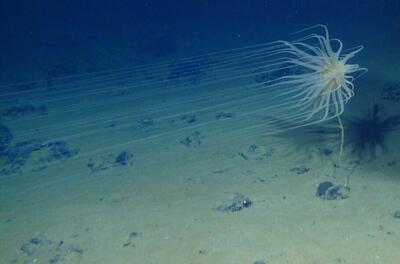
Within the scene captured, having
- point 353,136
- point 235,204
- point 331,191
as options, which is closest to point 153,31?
point 353,136

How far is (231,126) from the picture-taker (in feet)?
31.4

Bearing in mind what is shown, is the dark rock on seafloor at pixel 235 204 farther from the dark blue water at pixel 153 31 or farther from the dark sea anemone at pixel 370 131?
the dark blue water at pixel 153 31

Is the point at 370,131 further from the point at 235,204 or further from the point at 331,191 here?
the point at 235,204

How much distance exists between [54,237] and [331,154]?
491 cm

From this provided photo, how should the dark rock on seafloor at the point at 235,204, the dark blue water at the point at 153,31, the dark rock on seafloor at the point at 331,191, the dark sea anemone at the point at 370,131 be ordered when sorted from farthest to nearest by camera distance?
the dark blue water at the point at 153,31 < the dark sea anemone at the point at 370,131 < the dark rock on seafloor at the point at 235,204 < the dark rock on seafloor at the point at 331,191

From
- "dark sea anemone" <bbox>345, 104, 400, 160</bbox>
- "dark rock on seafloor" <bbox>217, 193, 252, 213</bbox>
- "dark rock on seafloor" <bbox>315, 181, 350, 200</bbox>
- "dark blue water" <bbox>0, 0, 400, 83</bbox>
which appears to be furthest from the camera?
"dark blue water" <bbox>0, 0, 400, 83</bbox>

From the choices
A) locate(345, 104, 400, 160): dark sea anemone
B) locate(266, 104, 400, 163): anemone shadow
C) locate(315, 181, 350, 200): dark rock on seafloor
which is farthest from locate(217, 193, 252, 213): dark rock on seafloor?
locate(345, 104, 400, 160): dark sea anemone

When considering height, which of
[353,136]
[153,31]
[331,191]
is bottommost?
[331,191]

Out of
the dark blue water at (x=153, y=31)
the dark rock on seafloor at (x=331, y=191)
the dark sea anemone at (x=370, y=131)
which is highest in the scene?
the dark blue water at (x=153, y=31)

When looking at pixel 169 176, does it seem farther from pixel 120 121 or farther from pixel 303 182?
pixel 120 121

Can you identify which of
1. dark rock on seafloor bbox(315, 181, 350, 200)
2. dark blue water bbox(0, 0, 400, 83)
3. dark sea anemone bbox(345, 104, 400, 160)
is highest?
dark blue water bbox(0, 0, 400, 83)

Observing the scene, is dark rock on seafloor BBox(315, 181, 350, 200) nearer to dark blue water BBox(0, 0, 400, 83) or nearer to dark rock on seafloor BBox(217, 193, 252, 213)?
dark rock on seafloor BBox(217, 193, 252, 213)

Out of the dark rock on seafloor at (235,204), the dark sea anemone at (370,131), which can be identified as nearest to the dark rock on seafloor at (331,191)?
the dark rock on seafloor at (235,204)

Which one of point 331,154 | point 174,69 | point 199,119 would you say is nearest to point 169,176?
point 331,154
